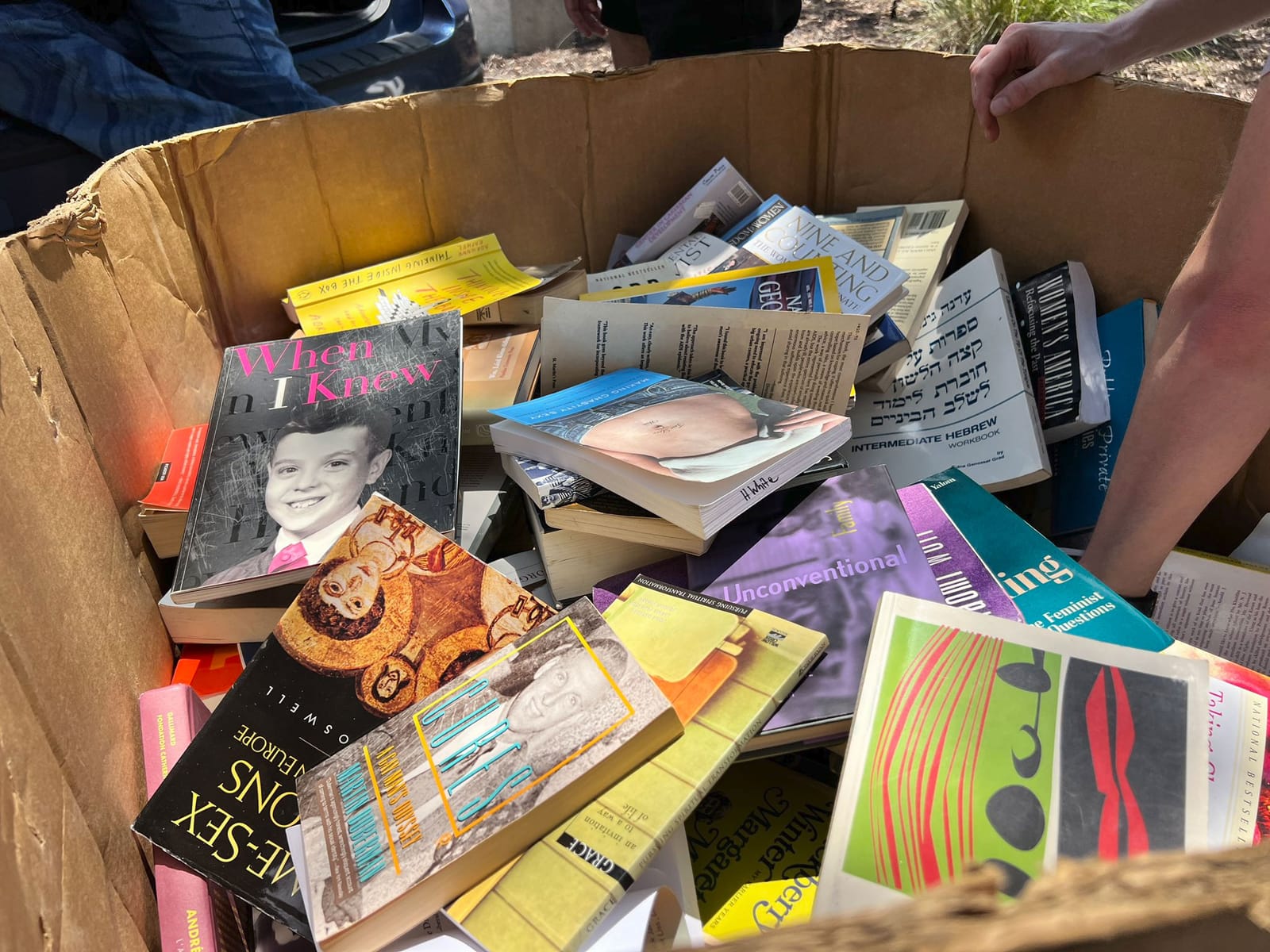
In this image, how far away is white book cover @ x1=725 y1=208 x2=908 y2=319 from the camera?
1.06 meters

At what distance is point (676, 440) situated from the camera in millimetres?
821

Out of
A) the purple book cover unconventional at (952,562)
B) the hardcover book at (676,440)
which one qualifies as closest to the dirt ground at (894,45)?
the hardcover book at (676,440)

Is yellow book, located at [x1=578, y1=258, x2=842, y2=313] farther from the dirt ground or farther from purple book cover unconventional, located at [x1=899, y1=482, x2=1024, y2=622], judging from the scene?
the dirt ground

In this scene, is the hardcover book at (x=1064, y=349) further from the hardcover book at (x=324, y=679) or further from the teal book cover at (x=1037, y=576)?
the hardcover book at (x=324, y=679)

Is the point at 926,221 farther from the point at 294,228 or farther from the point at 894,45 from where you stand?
the point at 894,45

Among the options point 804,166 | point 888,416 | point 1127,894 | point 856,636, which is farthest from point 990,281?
point 1127,894

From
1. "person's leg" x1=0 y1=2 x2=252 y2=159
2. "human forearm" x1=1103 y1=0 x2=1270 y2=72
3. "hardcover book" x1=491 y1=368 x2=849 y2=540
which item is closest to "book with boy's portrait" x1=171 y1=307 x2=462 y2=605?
"hardcover book" x1=491 y1=368 x2=849 y2=540

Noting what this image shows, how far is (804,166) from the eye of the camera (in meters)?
1.31

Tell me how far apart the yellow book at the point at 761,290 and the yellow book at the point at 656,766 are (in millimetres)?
446

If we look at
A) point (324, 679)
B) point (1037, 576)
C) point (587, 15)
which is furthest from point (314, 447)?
point (587, 15)

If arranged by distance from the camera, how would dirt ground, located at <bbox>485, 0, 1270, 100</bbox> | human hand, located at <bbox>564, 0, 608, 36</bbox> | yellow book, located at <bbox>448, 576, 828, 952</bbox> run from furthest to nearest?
1. dirt ground, located at <bbox>485, 0, 1270, 100</bbox>
2. human hand, located at <bbox>564, 0, 608, 36</bbox>
3. yellow book, located at <bbox>448, 576, 828, 952</bbox>

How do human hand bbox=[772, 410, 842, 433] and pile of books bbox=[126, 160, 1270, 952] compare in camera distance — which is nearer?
pile of books bbox=[126, 160, 1270, 952]

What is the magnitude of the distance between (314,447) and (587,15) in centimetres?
123

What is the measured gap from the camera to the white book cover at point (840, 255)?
1.06m
